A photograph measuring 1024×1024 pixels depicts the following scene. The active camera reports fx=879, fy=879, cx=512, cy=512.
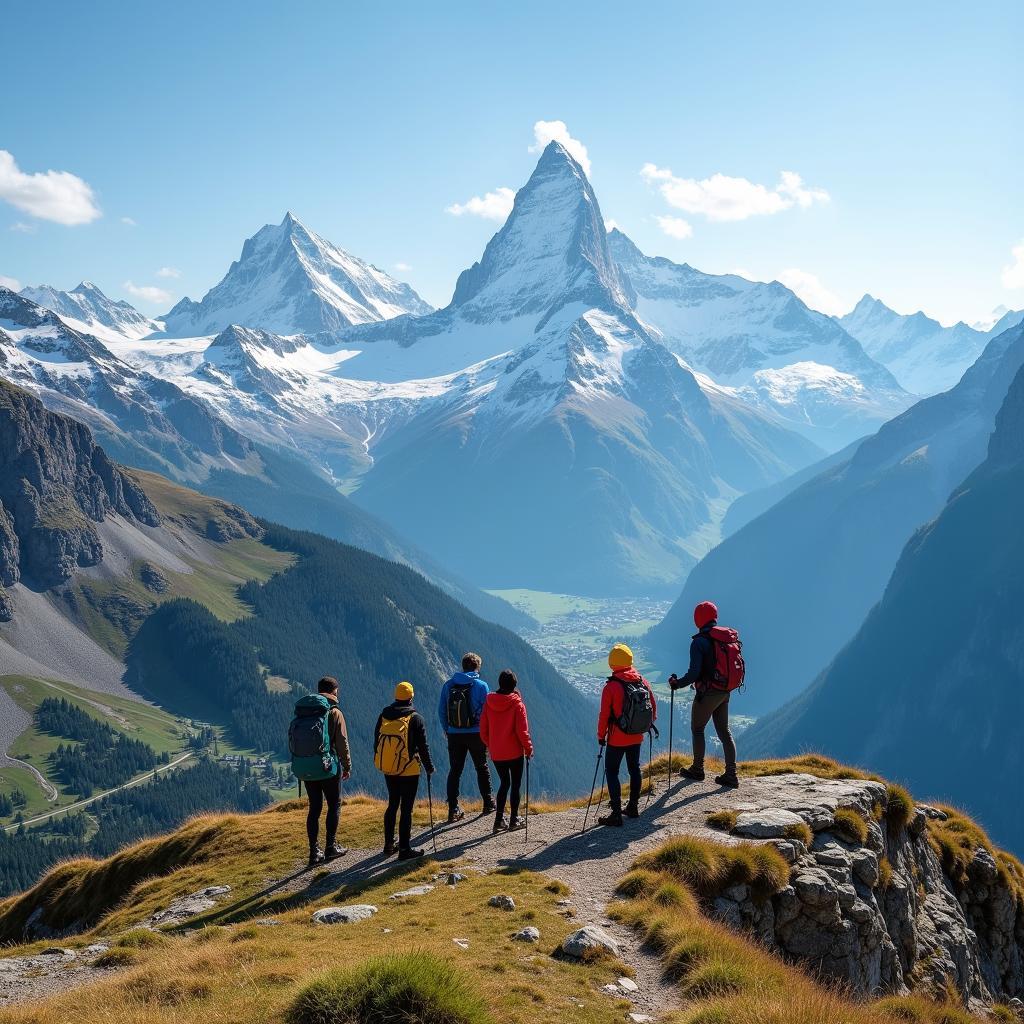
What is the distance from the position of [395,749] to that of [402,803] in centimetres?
171

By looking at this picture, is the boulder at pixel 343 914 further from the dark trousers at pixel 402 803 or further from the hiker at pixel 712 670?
the hiker at pixel 712 670

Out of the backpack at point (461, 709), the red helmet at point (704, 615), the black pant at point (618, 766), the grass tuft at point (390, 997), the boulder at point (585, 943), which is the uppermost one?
the red helmet at point (704, 615)

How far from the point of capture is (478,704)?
25.3m

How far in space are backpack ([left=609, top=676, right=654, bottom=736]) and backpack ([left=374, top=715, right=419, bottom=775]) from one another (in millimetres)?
5418

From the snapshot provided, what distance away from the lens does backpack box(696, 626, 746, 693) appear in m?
25.0

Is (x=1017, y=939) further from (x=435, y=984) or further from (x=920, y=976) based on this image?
(x=435, y=984)

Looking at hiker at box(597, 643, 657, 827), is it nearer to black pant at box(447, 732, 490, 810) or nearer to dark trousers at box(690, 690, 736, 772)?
dark trousers at box(690, 690, 736, 772)

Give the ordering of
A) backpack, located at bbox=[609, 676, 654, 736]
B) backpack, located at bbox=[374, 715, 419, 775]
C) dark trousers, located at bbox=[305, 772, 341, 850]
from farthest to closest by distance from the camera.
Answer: dark trousers, located at bbox=[305, 772, 341, 850], backpack, located at bbox=[609, 676, 654, 736], backpack, located at bbox=[374, 715, 419, 775]

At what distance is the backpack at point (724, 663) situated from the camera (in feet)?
82.1

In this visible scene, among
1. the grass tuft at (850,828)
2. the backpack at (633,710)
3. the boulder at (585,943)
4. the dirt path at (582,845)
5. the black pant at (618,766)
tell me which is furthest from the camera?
the grass tuft at (850,828)

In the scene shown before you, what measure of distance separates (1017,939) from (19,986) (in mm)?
29520

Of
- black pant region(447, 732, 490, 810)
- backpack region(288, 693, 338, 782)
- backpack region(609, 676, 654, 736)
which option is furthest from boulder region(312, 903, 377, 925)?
backpack region(609, 676, 654, 736)

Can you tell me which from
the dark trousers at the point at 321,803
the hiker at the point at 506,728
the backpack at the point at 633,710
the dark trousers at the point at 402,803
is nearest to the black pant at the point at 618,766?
the backpack at the point at 633,710

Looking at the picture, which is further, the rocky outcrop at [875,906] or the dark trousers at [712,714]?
the dark trousers at [712,714]
